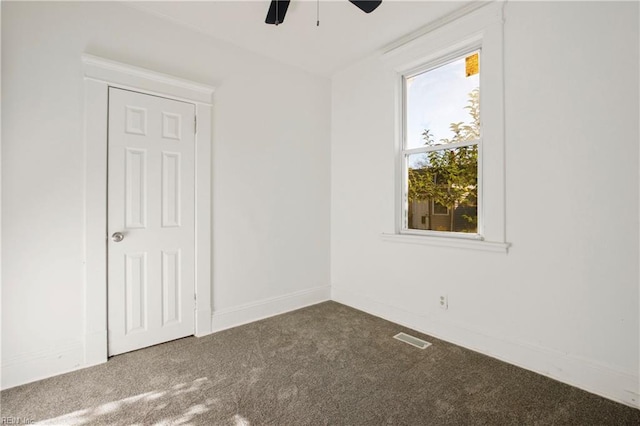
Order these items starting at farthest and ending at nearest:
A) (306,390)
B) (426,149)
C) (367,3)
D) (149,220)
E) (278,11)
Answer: (426,149) < (149,220) < (278,11) < (367,3) < (306,390)

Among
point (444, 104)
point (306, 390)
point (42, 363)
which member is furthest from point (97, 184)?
point (444, 104)

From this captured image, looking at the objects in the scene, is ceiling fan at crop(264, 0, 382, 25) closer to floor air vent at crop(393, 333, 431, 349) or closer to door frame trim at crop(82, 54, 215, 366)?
door frame trim at crop(82, 54, 215, 366)

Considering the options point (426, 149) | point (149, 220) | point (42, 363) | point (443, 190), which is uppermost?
point (426, 149)

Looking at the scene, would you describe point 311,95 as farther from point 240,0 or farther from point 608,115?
point 608,115

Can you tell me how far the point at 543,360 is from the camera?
2.21 m

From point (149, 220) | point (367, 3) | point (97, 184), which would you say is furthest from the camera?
point (149, 220)

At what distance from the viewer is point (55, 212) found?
7.28ft

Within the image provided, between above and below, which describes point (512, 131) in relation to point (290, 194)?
above

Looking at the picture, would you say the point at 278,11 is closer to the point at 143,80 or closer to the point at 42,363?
the point at 143,80

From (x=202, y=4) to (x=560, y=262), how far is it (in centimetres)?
327

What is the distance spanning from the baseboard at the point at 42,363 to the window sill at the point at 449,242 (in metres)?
2.74

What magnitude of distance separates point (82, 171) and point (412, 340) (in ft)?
9.66

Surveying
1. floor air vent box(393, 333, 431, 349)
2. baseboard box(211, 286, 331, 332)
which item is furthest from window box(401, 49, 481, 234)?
baseboard box(211, 286, 331, 332)

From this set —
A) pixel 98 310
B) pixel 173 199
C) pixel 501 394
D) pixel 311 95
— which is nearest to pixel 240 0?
pixel 311 95
